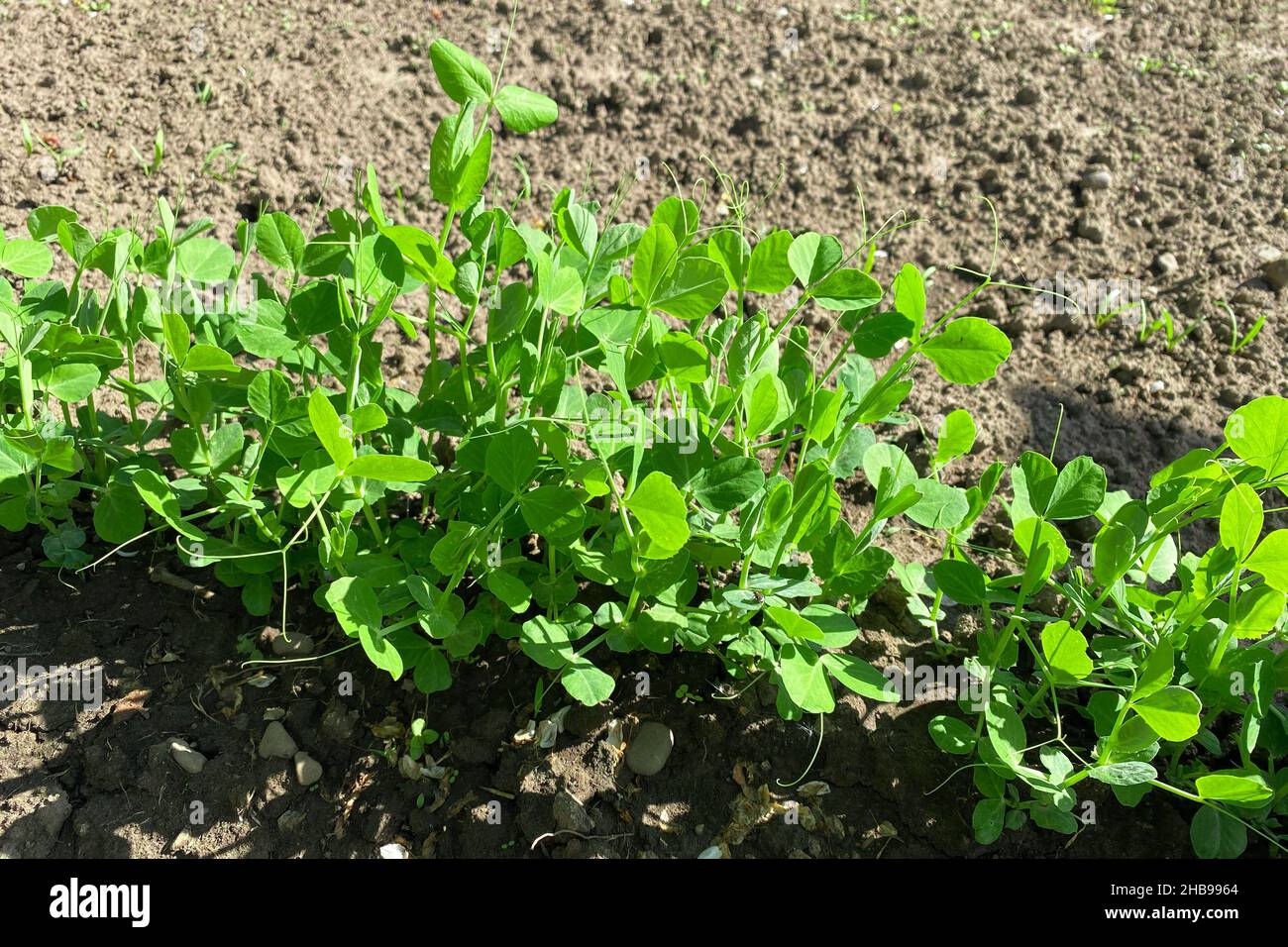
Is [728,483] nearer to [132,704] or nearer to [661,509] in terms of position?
[661,509]

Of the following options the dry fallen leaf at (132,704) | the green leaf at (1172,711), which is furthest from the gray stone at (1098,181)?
the dry fallen leaf at (132,704)

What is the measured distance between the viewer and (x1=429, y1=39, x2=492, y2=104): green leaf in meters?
1.41

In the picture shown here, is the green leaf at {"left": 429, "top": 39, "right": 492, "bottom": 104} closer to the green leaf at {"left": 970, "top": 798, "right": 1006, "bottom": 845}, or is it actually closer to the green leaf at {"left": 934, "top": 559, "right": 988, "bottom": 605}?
the green leaf at {"left": 934, "top": 559, "right": 988, "bottom": 605}

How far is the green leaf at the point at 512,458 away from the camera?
1.38m

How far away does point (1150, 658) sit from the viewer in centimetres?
135

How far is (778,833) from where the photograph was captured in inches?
62.4

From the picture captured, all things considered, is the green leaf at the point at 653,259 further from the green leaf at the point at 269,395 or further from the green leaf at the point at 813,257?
the green leaf at the point at 269,395

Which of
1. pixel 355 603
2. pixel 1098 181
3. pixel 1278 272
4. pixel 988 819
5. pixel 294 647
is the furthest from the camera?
pixel 1098 181

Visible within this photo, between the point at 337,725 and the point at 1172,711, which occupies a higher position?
the point at 1172,711

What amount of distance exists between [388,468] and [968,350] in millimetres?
818

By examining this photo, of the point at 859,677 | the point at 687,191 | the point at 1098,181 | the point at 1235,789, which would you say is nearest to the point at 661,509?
the point at 859,677

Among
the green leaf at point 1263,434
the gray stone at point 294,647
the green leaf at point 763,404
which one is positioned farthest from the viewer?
the gray stone at point 294,647

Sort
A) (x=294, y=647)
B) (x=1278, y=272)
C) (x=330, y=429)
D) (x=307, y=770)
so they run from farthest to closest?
(x=1278, y=272) → (x=294, y=647) → (x=307, y=770) → (x=330, y=429)

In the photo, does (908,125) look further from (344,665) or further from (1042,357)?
(344,665)
